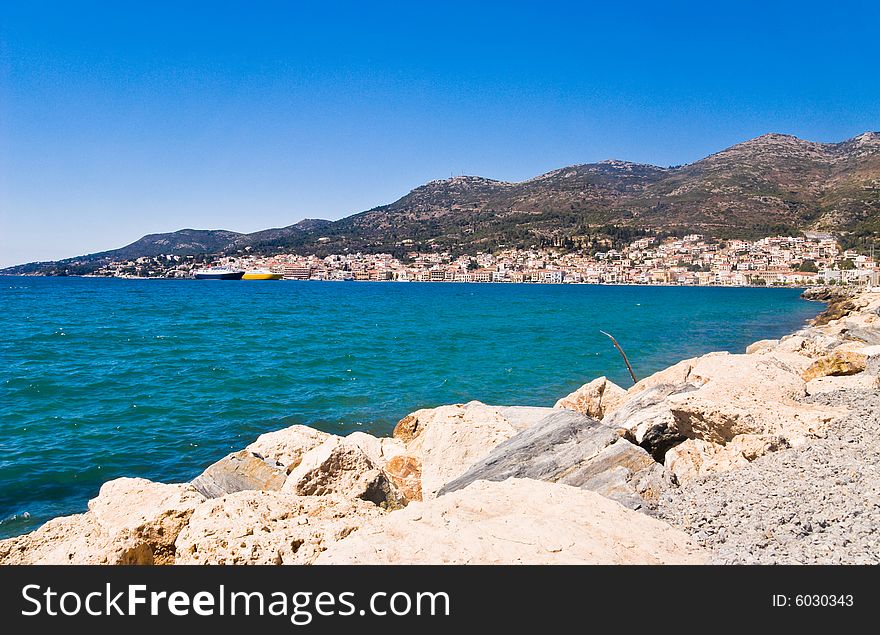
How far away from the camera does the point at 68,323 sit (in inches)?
1308

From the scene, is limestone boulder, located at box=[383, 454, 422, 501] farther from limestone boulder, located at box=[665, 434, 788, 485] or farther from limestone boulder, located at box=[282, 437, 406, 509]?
limestone boulder, located at box=[665, 434, 788, 485]

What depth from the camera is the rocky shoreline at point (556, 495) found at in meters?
3.97

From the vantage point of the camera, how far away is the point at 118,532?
4297mm

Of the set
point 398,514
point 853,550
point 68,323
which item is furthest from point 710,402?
point 68,323

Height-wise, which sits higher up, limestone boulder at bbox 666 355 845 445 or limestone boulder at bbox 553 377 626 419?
limestone boulder at bbox 666 355 845 445

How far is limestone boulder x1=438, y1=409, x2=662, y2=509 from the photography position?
5801 millimetres

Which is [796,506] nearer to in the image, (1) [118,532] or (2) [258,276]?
(1) [118,532]

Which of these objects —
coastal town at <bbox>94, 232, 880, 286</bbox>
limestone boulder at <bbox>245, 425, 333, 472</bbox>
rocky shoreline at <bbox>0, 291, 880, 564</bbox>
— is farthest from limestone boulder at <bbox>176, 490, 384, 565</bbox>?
coastal town at <bbox>94, 232, 880, 286</bbox>

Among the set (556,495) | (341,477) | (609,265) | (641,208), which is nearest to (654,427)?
Result: (556,495)

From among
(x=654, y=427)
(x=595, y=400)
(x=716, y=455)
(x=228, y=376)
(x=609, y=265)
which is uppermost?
(x=609, y=265)

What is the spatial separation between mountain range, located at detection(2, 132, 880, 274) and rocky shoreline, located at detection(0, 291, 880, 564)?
367ft

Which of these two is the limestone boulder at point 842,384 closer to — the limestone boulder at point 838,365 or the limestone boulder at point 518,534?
the limestone boulder at point 838,365

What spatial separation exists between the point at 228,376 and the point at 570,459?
14985mm

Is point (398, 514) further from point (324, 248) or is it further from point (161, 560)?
point (324, 248)
